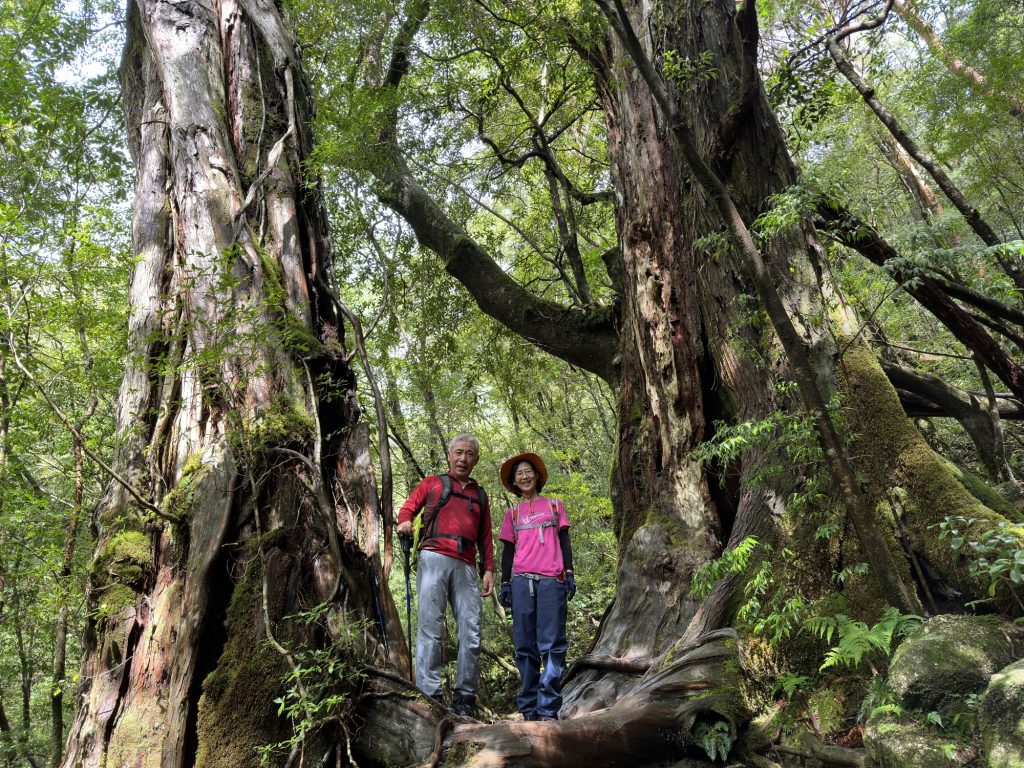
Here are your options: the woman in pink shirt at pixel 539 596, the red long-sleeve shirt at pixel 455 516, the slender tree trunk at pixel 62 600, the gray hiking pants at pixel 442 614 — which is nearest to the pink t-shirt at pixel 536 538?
the woman in pink shirt at pixel 539 596

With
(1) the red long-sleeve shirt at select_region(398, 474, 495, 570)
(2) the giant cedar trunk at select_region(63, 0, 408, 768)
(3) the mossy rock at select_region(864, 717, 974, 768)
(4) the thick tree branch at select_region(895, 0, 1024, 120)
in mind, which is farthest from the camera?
(4) the thick tree branch at select_region(895, 0, 1024, 120)

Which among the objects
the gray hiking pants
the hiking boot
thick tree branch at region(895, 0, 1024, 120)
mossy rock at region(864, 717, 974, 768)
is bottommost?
the hiking boot

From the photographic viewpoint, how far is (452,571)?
14.8 feet

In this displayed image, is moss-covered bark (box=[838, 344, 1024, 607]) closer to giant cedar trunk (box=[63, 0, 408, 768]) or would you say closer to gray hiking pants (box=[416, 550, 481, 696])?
gray hiking pants (box=[416, 550, 481, 696])

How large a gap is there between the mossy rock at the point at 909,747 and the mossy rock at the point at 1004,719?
0.11 m

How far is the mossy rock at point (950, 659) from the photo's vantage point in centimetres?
255

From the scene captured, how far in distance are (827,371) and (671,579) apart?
2.09m

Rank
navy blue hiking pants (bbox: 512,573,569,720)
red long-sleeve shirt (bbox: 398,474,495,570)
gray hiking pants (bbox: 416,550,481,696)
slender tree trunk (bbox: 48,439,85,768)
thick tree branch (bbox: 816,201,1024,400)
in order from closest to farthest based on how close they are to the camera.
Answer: gray hiking pants (bbox: 416,550,481,696)
red long-sleeve shirt (bbox: 398,474,495,570)
navy blue hiking pants (bbox: 512,573,569,720)
thick tree branch (bbox: 816,201,1024,400)
slender tree trunk (bbox: 48,439,85,768)

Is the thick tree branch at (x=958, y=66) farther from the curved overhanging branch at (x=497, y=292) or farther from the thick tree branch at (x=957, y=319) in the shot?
the curved overhanging branch at (x=497, y=292)

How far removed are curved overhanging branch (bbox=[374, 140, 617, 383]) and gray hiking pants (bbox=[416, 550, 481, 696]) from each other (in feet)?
11.1

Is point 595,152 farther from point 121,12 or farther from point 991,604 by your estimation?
point 991,604

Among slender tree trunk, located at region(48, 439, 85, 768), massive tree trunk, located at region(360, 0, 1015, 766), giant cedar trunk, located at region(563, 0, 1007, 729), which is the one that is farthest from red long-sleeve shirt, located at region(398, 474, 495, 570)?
slender tree trunk, located at region(48, 439, 85, 768)

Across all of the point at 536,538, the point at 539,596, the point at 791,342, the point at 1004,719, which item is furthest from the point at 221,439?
the point at 1004,719

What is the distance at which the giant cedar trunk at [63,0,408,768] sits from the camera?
3.62m
